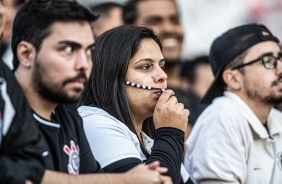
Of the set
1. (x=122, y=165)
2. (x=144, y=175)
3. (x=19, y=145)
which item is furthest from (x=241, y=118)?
(x=19, y=145)

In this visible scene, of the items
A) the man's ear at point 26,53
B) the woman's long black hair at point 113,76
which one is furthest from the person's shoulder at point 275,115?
the man's ear at point 26,53

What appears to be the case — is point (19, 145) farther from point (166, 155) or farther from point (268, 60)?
point (268, 60)

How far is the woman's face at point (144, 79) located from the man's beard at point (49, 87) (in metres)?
0.88

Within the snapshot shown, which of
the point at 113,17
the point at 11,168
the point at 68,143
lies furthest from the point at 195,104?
the point at 11,168

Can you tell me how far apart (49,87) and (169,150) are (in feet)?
2.82

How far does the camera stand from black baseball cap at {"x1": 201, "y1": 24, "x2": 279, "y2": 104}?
411 cm

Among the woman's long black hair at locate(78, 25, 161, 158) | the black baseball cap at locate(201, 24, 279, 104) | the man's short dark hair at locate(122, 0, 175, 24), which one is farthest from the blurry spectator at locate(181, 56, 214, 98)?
the woman's long black hair at locate(78, 25, 161, 158)

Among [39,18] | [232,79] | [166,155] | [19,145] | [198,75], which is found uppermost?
[39,18]

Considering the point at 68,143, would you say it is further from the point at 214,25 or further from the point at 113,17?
the point at 214,25

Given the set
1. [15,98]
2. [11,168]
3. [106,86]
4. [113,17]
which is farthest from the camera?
[113,17]

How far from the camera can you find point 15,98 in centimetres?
197

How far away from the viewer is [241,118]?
12.4ft

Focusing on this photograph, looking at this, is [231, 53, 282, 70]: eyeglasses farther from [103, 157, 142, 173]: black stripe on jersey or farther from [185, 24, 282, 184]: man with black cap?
[103, 157, 142, 173]: black stripe on jersey

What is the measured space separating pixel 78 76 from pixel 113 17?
11.9 ft
